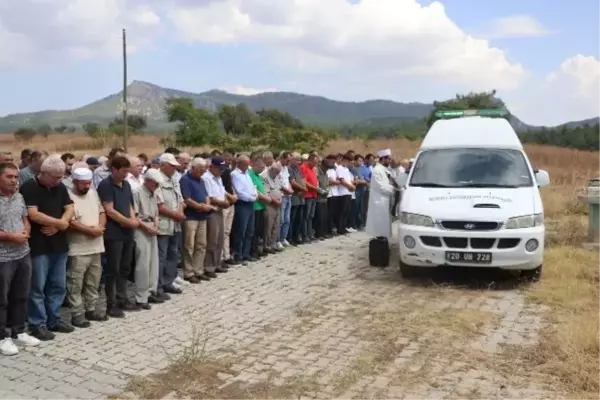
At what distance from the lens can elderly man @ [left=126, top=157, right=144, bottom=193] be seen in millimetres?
8085

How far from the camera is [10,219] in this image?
20.0ft

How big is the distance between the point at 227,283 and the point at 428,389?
4.44 m

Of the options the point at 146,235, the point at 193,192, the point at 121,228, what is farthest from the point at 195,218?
the point at 121,228

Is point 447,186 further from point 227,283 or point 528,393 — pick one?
point 528,393

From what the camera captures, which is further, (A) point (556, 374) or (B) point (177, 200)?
(B) point (177, 200)

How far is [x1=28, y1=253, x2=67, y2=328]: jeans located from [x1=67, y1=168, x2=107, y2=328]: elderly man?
0.14 metres

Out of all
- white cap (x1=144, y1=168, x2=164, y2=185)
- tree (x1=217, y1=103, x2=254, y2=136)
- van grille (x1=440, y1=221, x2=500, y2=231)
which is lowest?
van grille (x1=440, y1=221, x2=500, y2=231)

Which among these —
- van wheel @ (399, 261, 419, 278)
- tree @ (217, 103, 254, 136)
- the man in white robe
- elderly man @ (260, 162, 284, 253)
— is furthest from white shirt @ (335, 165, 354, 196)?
tree @ (217, 103, 254, 136)

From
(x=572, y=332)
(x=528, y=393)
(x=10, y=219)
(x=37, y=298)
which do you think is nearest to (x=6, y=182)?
(x=10, y=219)

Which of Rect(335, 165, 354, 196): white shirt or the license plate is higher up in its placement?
Rect(335, 165, 354, 196): white shirt

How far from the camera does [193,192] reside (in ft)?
29.8

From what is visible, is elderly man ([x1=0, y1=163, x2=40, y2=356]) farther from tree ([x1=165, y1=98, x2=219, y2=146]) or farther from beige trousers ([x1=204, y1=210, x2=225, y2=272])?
tree ([x1=165, y1=98, x2=219, y2=146])

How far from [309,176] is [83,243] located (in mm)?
6701

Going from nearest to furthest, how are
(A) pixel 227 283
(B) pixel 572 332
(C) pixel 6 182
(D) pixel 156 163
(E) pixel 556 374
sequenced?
(E) pixel 556 374, (C) pixel 6 182, (B) pixel 572 332, (A) pixel 227 283, (D) pixel 156 163
